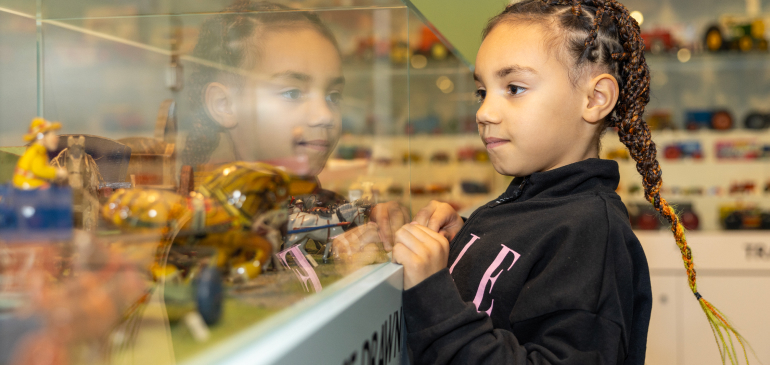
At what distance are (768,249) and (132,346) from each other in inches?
108

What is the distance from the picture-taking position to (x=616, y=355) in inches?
24.5

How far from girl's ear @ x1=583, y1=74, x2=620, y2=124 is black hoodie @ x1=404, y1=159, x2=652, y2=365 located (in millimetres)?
75

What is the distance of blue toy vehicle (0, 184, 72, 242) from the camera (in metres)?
0.20

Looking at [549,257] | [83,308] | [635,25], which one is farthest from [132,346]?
[635,25]

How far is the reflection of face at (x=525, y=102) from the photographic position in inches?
31.2

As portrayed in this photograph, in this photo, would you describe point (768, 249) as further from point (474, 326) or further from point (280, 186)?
point (280, 186)

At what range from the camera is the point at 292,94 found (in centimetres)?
46

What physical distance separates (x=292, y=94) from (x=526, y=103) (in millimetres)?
436

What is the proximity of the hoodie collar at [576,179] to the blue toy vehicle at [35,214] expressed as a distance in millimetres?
713

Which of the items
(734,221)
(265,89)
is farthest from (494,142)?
(734,221)

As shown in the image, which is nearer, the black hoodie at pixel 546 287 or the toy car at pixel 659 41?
the black hoodie at pixel 546 287

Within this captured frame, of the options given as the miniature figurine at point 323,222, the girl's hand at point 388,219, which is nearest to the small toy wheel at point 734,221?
the girl's hand at point 388,219

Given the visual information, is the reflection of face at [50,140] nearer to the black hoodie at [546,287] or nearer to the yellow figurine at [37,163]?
the yellow figurine at [37,163]

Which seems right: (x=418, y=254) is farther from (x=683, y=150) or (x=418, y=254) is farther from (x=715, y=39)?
(x=715, y=39)
